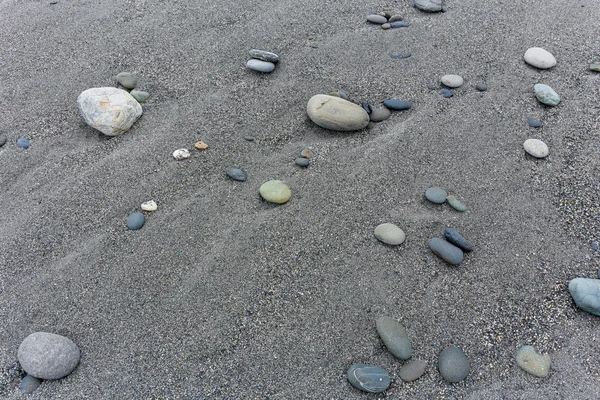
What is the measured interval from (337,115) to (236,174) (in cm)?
63

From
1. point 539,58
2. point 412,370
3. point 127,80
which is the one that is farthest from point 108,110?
point 539,58

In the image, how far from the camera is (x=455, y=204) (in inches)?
82.8

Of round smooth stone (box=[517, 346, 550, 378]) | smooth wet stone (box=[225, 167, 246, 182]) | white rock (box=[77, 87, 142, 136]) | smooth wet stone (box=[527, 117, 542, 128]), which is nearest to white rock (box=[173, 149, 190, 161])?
smooth wet stone (box=[225, 167, 246, 182])

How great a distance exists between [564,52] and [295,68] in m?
1.73

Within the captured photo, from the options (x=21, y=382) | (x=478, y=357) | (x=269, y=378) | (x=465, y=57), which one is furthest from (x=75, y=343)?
(x=465, y=57)

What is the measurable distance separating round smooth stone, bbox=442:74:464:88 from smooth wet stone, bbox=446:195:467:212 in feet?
2.78

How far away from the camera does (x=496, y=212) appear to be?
82.4 inches

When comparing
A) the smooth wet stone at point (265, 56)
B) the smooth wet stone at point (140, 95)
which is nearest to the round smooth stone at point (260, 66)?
the smooth wet stone at point (265, 56)

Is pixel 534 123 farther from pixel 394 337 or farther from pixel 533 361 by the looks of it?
pixel 394 337

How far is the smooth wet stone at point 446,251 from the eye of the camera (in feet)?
6.21

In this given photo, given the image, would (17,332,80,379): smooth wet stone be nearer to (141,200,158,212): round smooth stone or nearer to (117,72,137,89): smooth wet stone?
(141,200,158,212): round smooth stone

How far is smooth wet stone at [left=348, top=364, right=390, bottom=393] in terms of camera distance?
1585 mm

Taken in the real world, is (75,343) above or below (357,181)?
below

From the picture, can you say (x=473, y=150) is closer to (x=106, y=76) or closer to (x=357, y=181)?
(x=357, y=181)
